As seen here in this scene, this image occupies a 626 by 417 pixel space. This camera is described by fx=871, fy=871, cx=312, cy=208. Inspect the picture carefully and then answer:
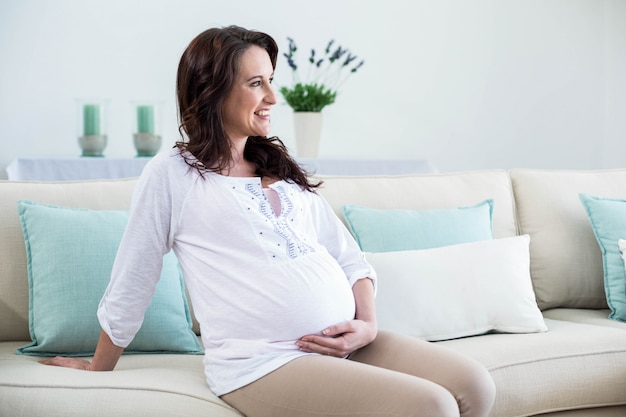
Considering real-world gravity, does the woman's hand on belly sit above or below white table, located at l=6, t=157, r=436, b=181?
below

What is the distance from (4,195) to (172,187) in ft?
2.34

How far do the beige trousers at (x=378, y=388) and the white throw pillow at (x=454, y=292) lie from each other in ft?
1.65

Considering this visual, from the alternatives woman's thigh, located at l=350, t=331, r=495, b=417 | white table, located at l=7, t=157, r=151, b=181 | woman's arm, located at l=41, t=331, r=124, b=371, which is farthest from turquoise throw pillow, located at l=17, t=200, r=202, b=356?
white table, located at l=7, t=157, r=151, b=181

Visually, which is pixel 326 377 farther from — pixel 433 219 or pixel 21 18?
pixel 21 18

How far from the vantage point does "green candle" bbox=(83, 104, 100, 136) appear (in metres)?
3.27

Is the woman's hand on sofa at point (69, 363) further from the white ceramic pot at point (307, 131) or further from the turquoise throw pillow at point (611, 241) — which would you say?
the white ceramic pot at point (307, 131)

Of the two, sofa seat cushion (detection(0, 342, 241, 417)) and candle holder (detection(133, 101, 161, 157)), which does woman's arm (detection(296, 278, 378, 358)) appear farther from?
candle holder (detection(133, 101, 161, 157))

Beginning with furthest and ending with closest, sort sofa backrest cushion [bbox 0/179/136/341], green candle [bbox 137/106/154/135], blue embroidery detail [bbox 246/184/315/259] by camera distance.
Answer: green candle [bbox 137/106/154/135], sofa backrest cushion [bbox 0/179/136/341], blue embroidery detail [bbox 246/184/315/259]

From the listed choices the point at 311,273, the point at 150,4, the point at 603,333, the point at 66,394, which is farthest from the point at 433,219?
the point at 150,4

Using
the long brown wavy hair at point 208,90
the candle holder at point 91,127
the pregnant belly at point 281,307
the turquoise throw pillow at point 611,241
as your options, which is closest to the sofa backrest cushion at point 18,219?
the long brown wavy hair at point 208,90

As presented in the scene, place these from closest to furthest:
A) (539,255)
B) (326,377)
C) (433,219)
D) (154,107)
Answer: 1. (326,377)
2. (433,219)
3. (539,255)
4. (154,107)

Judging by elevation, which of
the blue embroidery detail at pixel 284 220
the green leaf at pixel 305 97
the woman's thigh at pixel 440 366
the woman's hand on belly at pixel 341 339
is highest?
the green leaf at pixel 305 97

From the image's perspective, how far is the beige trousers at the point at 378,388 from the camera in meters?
1.48

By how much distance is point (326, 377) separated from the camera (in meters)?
1.55
